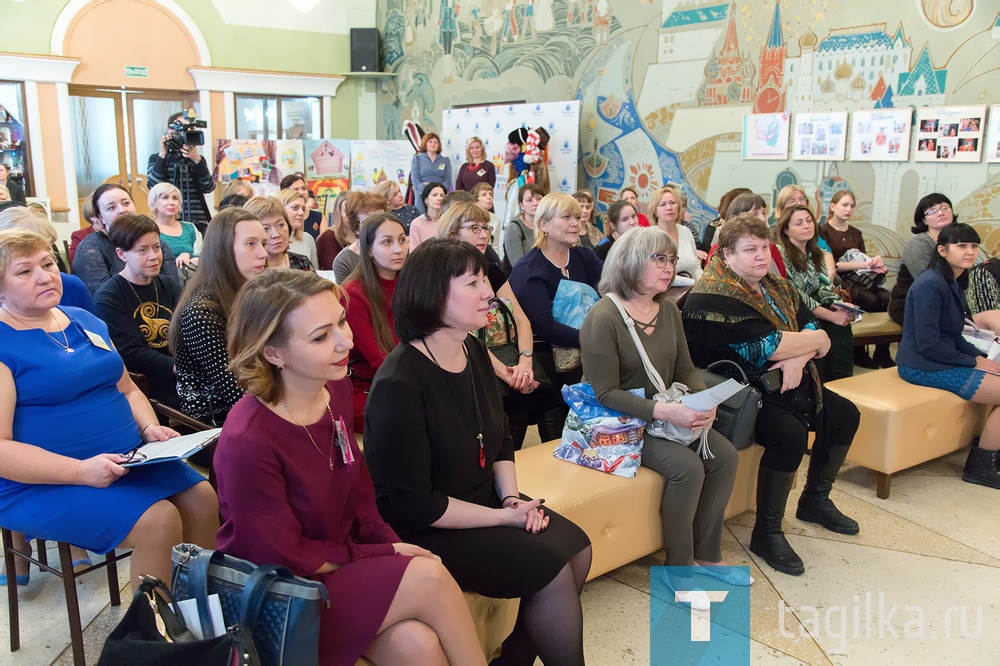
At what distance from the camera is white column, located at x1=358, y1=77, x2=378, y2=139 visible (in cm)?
1294

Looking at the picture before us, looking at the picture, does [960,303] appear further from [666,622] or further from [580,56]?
Result: [580,56]

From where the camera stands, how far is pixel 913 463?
3631 mm

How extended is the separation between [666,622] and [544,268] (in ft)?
5.54

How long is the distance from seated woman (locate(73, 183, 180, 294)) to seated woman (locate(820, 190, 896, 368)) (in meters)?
4.66

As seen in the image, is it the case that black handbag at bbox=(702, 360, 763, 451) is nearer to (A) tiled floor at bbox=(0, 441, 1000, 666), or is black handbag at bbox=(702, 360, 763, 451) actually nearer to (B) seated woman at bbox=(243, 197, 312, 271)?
(A) tiled floor at bbox=(0, 441, 1000, 666)

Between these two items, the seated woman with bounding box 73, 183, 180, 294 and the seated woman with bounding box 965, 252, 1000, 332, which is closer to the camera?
the seated woman with bounding box 73, 183, 180, 294

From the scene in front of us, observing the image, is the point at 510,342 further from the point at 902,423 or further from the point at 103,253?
the point at 103,253

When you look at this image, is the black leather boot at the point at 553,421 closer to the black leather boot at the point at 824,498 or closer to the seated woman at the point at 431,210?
the black leather boot at the point at 824,498

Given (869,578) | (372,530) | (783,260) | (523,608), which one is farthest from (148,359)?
(783,260)

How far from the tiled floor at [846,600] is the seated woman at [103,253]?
162 centimetres

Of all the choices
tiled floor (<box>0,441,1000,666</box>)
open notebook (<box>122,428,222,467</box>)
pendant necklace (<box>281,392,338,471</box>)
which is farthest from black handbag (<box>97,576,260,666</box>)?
tiled floor (<box>0,441,1000,666</box>)

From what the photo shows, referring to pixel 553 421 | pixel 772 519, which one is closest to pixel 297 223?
pixel 553 421

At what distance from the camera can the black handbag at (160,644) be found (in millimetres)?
1374

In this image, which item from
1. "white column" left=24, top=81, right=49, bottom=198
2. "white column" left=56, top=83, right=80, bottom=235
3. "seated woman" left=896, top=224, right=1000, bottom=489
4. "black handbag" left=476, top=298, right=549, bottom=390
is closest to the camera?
"black handbag" left=476, top=298, right=549, bottom=390
